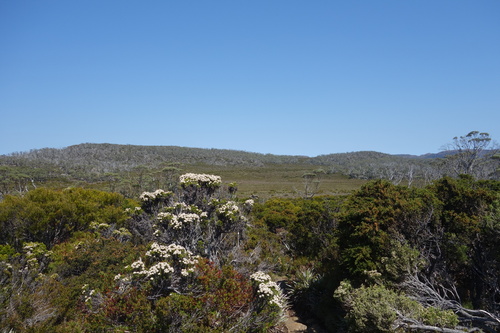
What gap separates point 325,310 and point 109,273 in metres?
7.37

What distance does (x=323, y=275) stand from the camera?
38.1 feet

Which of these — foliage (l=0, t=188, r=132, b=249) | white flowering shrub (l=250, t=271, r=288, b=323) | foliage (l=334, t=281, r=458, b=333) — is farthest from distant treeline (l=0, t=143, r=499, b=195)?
white flowering shrub (l=250, t=271, r=288, b=323)

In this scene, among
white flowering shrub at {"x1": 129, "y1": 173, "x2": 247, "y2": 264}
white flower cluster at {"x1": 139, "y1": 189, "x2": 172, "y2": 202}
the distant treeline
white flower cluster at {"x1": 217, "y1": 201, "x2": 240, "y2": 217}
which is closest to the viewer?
white flowering shrub at {"x1": 129, "y1": 173, "x2": 247, "y2": 264}

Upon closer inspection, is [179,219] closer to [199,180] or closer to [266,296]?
[199,180]

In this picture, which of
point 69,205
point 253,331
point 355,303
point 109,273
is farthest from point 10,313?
point 69,205

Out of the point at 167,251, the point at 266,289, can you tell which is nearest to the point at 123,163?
the point at 167,251

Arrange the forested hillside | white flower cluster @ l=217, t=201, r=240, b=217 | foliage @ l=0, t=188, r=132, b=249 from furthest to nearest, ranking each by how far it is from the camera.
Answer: the forested hillside < foliage @ l=0, t=188, r=132, b=249 < white flower cluster @ l=217, t=201, r=240, b=217

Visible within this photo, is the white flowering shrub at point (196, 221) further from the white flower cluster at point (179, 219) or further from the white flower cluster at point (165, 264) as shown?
the white flower cluster at point (165, 264)

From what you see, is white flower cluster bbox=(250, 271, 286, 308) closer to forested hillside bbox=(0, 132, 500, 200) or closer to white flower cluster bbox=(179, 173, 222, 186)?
white flower cluster bbox=(179, 173, 222, 186)

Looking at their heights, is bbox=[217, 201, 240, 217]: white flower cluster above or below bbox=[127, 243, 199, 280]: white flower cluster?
above

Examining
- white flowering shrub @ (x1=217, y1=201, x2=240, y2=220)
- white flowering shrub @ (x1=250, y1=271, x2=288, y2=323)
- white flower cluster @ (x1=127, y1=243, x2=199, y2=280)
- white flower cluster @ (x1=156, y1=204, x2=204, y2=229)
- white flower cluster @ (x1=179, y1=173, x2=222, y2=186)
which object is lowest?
white flowering shrub @ (x1=250, y1=271, x2=288, y2=323)

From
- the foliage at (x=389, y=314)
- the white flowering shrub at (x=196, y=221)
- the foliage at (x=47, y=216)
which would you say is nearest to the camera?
the foliage at (x=389, y=314)

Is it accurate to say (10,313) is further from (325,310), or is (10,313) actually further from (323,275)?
(323,275)

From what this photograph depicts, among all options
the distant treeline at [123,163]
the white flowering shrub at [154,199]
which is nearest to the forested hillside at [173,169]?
the distant treeline at [123,163]
